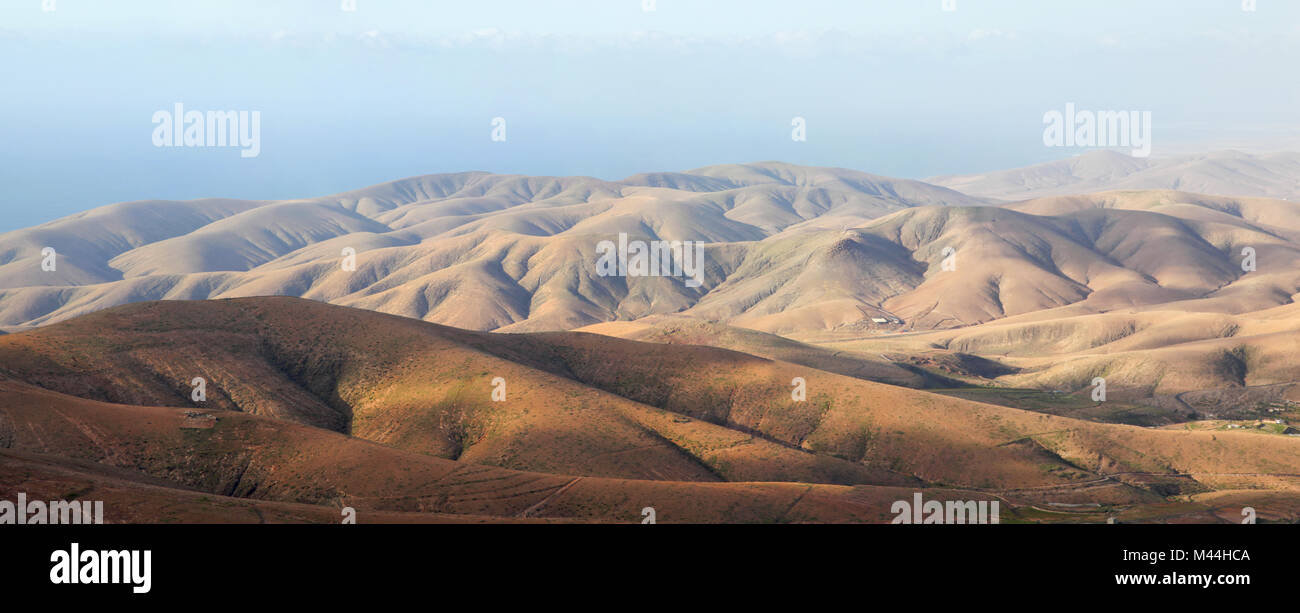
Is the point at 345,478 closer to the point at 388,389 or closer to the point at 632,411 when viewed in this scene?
the point at 388,389

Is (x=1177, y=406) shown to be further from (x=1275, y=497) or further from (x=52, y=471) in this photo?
(x=52, y=471)

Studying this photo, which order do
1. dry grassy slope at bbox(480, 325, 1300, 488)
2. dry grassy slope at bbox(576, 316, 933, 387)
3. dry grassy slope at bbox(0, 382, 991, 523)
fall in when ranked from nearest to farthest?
1. dry grassy slope at bbox(0, 382, 991, 523)
2. dry grassy slope at bbox(480, 325, 1300, 488)
3. dry grassy slope at bbox(576, 316, 933, 387)

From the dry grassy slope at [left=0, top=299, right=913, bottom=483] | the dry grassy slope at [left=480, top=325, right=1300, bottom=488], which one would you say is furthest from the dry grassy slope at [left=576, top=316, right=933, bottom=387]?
the dry grassy slope at [left=0, top=299, right=913, bottom=483]

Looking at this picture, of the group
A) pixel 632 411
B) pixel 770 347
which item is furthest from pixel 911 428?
pixel 770 347

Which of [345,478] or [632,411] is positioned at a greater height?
[632,411]

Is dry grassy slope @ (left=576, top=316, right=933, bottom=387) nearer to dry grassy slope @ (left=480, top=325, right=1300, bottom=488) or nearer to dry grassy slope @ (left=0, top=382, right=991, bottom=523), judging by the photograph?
dry grassy slope @ (left=480, top=325, right=1300, bottom=488)
